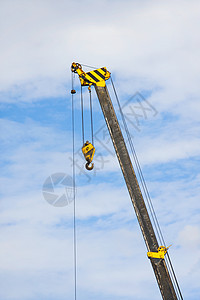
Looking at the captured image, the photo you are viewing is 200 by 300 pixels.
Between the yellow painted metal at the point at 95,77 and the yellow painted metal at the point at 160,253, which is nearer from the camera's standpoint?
the yellow painted metal at the point at 160,253

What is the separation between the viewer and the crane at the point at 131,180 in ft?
34.2

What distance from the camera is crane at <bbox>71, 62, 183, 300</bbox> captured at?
10.4 m

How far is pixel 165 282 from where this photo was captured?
1038 centimetres

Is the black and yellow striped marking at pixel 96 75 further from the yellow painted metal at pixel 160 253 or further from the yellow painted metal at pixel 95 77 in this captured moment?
the yellow painted metal at pixel 160 253

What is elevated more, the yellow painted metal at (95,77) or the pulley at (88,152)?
the yellow painted metal at (95,77)

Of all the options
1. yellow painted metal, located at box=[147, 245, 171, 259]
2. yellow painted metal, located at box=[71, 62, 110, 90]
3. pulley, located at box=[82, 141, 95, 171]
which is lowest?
yellow painted metal, located at box=[147, 245, 171, 259]

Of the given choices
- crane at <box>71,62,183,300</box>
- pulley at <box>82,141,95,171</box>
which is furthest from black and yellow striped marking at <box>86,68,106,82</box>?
pulley at <box>82,141,95,171</box>

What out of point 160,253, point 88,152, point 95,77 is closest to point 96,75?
point 95,77

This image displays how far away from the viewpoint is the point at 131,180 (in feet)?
36.2

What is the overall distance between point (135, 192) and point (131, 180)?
34 cm

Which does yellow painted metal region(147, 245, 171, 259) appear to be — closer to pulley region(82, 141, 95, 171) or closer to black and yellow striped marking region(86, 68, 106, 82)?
pulley region(82, 141, 95, 171)

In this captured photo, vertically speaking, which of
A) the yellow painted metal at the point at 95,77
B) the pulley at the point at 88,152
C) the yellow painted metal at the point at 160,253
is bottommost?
the yellow painted metal at the point at 160,253

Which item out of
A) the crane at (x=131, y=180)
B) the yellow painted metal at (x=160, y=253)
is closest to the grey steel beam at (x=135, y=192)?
the crane at (x=131, y=180)

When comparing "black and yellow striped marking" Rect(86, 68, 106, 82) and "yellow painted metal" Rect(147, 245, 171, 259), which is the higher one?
"black and yellow striped marking" Rect(86, 68, 106, 82)
